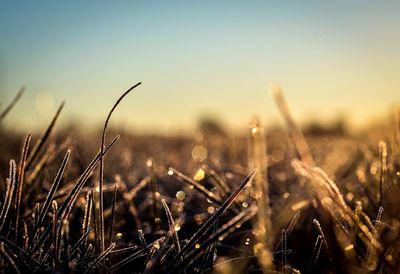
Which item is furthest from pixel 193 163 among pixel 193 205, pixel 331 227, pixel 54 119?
pixel 331 227

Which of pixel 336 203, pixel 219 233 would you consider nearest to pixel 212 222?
pixel 219 233

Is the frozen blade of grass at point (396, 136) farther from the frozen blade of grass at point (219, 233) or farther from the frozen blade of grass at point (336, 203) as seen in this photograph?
the frozen blade of grass at point (219, 233)

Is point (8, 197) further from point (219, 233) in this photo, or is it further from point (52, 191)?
point (219, 233)

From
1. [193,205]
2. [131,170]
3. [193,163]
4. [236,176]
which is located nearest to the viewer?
[193,205]

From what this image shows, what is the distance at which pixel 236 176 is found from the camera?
5.05ft

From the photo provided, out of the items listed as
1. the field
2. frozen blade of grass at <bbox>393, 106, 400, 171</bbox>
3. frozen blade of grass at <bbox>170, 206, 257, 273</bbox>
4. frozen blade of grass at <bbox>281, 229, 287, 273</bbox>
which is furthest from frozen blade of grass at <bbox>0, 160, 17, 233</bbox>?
frozen blade of grass at <bbox>393, 106, 400, 171</bbox>

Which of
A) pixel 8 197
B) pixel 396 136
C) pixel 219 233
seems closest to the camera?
pixel 219 233

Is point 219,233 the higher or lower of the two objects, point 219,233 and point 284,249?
the higher

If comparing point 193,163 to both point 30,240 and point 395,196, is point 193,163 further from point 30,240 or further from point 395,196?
point 30,240

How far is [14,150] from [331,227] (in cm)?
210

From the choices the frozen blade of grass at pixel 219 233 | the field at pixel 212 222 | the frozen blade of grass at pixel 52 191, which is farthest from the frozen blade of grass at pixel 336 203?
the frozen blade of grass at pixel 52 191

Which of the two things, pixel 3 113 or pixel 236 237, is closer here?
pixel 236 237

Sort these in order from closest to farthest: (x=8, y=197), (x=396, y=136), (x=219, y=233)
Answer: (x=219, y=233) → (x=8, y=197) → (x=396, y=136)

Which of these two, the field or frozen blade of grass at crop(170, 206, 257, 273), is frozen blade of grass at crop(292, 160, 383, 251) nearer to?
the field
